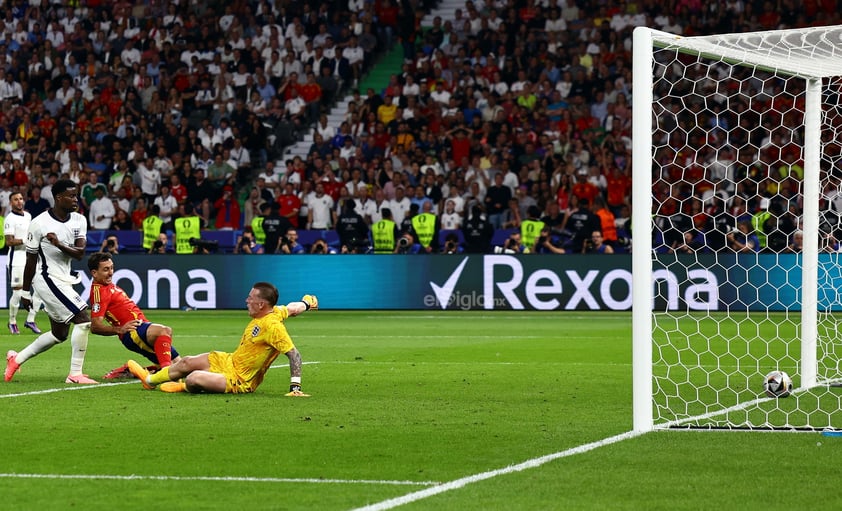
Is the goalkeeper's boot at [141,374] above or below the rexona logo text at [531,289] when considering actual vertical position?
below

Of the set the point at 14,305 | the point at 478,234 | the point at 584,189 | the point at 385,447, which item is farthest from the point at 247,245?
the point at 385,447

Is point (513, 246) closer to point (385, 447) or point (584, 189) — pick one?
point (584, 189)

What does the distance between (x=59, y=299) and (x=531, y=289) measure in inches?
479

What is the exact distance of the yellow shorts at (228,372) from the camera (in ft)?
33.5

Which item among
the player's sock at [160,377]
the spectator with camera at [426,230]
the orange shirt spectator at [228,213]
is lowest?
the player's sock at [160,377]

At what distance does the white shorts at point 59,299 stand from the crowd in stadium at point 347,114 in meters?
13.0

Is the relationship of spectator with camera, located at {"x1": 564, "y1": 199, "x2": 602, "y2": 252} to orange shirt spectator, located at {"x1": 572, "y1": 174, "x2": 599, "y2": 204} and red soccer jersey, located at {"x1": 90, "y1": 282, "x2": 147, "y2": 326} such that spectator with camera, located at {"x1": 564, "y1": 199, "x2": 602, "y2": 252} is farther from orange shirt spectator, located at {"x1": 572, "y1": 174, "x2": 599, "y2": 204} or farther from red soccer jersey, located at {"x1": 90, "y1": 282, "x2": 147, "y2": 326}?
red soccer jersey, located at {"x1": 90, "y1": 282, "x2": 147, "y2": 326}

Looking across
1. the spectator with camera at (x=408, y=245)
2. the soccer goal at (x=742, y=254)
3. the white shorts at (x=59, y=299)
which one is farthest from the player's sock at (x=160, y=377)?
Result: the spectator with camera at (x=408, y=245)

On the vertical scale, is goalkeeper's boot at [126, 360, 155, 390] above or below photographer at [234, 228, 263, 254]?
below

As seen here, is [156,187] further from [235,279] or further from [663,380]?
[663,380]

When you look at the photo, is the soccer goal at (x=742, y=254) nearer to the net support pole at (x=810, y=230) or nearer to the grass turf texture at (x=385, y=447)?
the net support pole at (x=810, y=230)

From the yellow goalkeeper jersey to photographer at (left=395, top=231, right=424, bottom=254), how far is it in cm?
1410

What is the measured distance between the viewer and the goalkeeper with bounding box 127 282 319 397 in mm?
9742

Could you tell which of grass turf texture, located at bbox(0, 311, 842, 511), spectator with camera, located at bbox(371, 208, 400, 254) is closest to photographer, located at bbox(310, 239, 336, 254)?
spectator with camera, located at bbox(371, 208, 400, 254)
